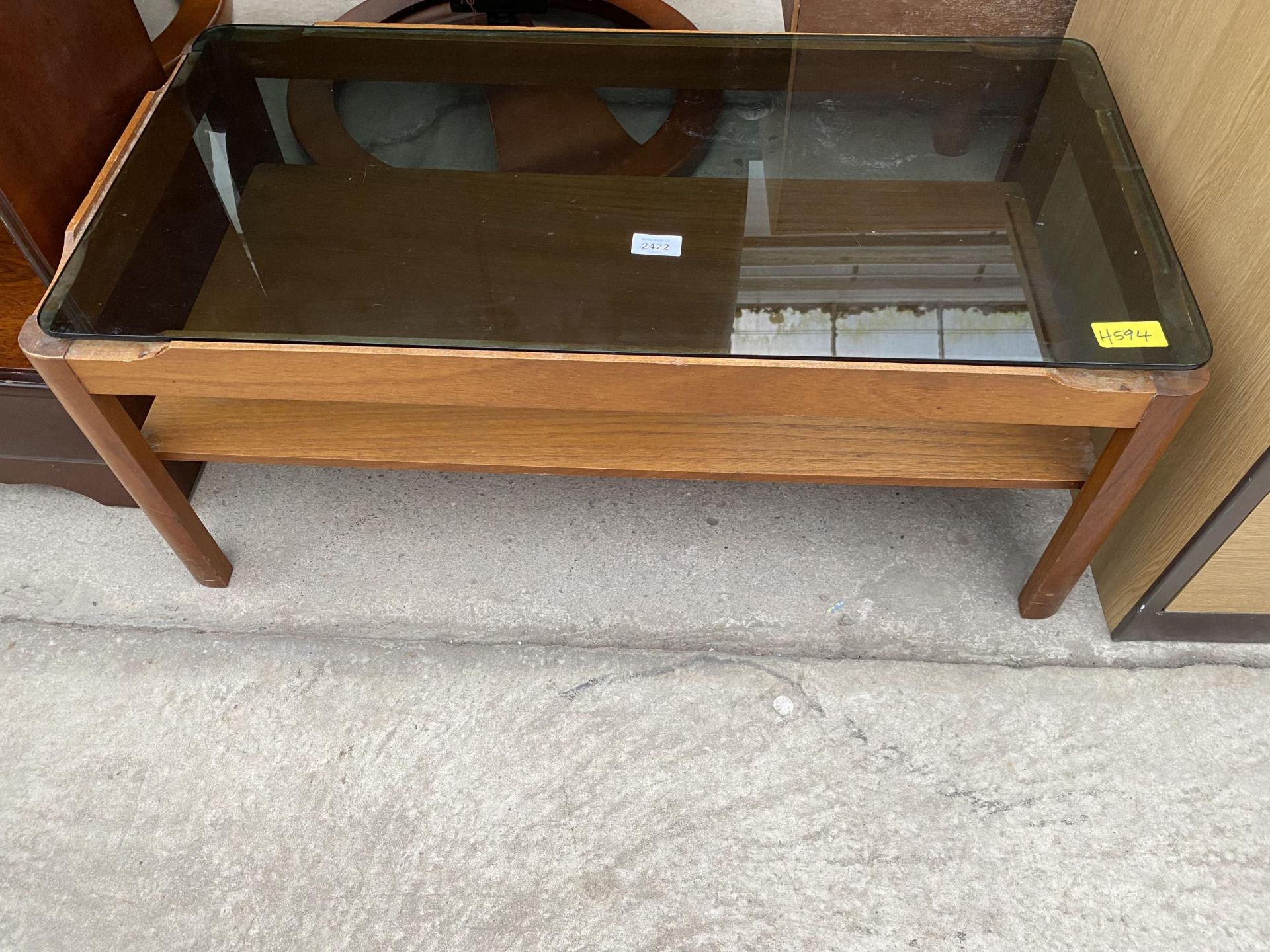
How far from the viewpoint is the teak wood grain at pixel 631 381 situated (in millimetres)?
987

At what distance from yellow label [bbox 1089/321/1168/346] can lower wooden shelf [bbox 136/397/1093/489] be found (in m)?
0.20

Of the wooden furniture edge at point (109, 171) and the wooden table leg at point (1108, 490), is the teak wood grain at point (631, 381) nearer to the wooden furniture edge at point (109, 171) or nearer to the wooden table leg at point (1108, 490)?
the wooden table leg at point (1108, 490)

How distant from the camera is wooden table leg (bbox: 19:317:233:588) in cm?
103

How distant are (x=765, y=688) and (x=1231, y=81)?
2.79 ft

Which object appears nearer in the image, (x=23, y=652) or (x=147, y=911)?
(x=147, y=911)

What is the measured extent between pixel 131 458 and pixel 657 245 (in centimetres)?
65

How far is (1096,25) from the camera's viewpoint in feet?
4.42

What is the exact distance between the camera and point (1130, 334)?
1.01 meters

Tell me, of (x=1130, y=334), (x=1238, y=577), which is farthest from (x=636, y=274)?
(x=1238, y=577)

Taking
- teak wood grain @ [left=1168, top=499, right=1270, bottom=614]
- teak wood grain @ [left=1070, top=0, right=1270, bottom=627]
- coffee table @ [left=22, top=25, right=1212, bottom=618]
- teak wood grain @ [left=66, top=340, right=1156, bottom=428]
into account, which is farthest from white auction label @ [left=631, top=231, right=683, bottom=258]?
teak wood grain @ [left=1168, top=499, right=1270, bottom=614]

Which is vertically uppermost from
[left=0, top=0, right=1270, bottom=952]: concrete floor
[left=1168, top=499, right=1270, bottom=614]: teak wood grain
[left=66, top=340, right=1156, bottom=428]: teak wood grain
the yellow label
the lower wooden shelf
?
the yellow label

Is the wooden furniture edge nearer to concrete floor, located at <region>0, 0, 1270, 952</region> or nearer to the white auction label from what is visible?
concrete floor, located at <region>0, 0, 1270, 952</region>

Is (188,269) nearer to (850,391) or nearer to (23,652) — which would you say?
(23,652)

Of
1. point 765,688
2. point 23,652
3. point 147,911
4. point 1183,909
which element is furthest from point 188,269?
point 1183,909
